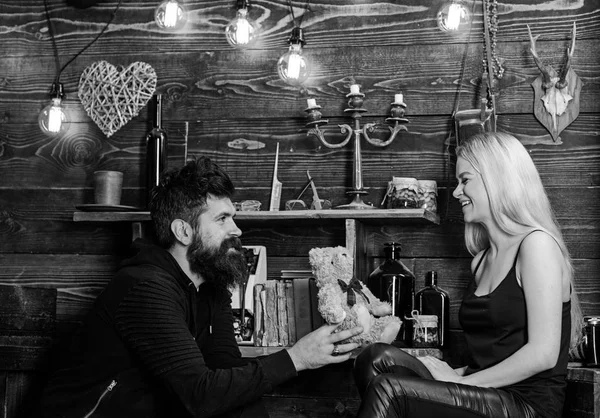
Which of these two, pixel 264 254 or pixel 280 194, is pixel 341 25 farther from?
pixel 264 254

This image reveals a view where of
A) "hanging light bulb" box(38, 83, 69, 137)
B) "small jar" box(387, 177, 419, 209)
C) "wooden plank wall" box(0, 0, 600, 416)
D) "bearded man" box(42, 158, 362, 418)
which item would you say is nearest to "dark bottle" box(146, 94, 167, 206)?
"wooden plank wall" box(0, 0, 600, 416)

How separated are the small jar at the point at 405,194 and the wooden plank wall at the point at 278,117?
0.61 ft

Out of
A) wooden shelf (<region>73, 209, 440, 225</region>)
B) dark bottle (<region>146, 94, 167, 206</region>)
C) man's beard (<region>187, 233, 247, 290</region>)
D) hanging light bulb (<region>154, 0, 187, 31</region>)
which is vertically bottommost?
man's beard (<region>187, 233, 247, 290</region>)

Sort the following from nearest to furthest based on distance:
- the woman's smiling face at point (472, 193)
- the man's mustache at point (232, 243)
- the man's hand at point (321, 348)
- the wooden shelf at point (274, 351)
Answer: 1. the man's hand at point (321, 348)
2. the woman's smiling face at point (472, 193)
3. the man's mustache at point (232, 243)
4. the wooden shelf at point (274, 351)

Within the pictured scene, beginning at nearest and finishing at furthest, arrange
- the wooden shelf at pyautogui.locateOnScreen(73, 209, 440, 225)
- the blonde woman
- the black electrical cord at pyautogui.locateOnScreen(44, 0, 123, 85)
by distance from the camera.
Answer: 1. the blonde woman
2. the wooden shelf at pyautogui.locateOnScreen(73, 209, 440, 225)
3. the black electrical cord at pyautogui.locateOnScreen(44, 0, 123, 85)

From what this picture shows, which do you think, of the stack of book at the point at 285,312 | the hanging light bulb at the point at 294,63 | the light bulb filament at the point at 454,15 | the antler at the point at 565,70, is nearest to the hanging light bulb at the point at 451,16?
the light bulb filament at the point at 454,15

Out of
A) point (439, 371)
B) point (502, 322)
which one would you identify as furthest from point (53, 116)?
point (502, 322)

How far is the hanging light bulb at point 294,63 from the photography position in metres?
3.16

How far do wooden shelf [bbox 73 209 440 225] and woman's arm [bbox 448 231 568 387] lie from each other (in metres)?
0.62

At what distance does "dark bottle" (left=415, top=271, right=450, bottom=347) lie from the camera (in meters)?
3.05

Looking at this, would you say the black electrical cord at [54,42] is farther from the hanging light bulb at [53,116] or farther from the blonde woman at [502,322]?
the blonde woman at [502,322]

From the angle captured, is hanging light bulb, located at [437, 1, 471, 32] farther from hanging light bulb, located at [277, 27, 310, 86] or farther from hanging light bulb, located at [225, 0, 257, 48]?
hanging light bulb, located at [225, 0, 257, 48]

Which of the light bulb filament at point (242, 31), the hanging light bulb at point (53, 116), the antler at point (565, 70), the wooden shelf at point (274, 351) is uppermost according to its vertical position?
the light bulb filament at point (242, 31)

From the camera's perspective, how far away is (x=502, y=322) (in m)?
2.44
